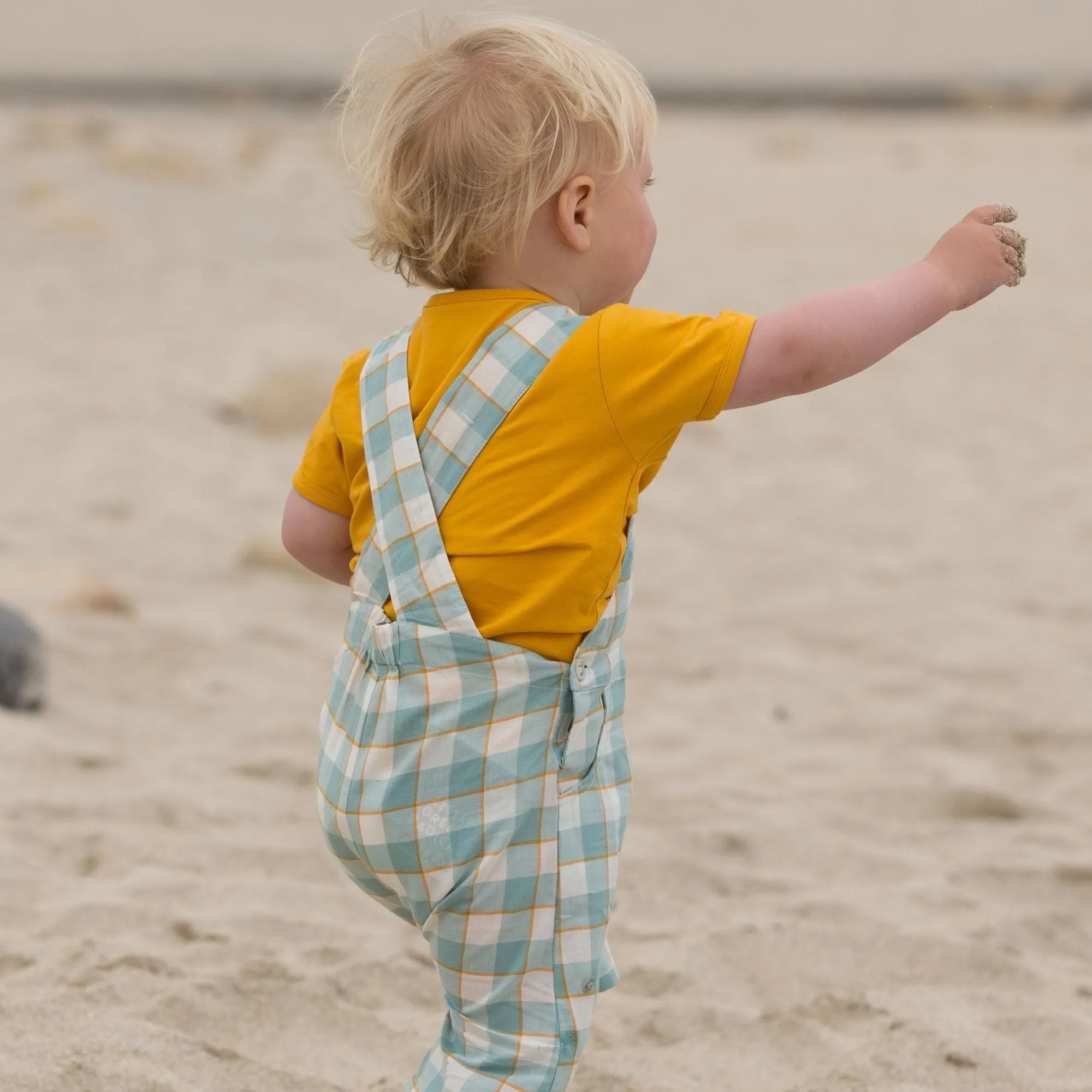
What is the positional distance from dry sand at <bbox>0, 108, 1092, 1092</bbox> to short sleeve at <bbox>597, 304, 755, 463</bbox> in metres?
0.96

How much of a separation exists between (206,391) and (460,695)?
14.8 feet

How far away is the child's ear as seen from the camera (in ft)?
4.50

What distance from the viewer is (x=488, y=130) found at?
1353mm

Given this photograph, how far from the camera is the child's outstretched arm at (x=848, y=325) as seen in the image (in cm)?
129

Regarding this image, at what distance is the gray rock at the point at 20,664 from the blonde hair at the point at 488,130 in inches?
68.1

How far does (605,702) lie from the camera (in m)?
1.45

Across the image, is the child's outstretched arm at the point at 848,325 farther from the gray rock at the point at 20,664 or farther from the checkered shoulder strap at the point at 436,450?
the gray rock at the point at 20,664

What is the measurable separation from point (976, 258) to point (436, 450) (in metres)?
0.55

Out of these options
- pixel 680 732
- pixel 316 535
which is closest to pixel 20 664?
pixel 680 732

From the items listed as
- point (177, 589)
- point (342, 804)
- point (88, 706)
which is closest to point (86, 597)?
point (177, 589)

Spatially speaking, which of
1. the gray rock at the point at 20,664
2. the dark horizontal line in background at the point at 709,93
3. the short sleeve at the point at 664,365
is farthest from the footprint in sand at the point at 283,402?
the dark horizontal line in background at the point at 709,93

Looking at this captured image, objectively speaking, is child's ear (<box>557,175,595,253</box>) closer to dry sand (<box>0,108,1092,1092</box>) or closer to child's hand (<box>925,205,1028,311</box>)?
child's hand (<box>925,205,1028,311</box>)

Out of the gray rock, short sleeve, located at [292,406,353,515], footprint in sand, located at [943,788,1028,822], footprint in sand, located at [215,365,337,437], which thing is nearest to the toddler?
short sleeve, located at [292,406,353,515]

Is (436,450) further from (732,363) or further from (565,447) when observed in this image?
(732,363)
